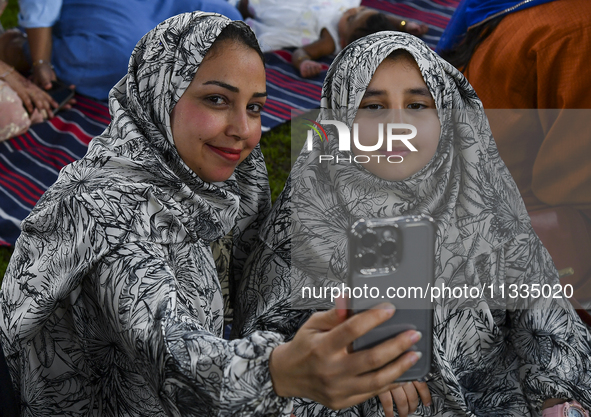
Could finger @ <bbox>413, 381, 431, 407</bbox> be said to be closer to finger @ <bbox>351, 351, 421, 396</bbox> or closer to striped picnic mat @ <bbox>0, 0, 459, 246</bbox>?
finger @ <bbox>351, 351, 421, 396</bbox>

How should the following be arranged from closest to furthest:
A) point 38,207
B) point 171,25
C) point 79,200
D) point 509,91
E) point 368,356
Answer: point 368,356 → point 79,200 → point 38,207 → point 171,25 → point 509,91

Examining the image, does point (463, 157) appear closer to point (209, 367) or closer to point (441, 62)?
point (441, 62)

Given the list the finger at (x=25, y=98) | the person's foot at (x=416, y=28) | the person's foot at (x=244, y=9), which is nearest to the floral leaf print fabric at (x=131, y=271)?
the finger at (x=25, y=98)

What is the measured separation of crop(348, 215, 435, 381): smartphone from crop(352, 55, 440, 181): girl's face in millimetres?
479

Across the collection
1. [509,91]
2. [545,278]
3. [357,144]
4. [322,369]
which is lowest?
[322,369]

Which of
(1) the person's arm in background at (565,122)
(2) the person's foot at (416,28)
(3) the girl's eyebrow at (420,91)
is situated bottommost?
(3) the girl's eyebrow at (420,91)

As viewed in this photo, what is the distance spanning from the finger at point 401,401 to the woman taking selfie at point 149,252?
0.43 metres

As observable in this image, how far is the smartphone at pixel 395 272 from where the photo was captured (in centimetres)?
79

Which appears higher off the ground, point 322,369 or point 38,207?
point 38,207

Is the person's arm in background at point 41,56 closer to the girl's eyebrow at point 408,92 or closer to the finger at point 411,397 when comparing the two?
the girl's eyebrow at point 408,92

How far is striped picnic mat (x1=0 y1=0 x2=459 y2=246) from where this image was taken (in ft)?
8.50

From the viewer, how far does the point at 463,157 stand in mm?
1386

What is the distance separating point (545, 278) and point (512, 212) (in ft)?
0.58

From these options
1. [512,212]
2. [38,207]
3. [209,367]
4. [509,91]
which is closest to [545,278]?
[512,212]
